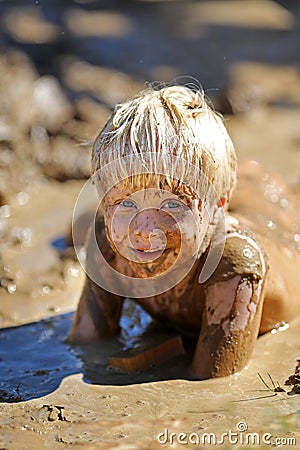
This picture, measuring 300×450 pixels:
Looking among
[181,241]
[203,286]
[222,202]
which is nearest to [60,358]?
[203,286]

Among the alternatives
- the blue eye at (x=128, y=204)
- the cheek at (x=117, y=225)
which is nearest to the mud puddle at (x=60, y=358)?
the cheek at (x=117, y=225)

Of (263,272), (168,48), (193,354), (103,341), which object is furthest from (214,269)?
(168,48)

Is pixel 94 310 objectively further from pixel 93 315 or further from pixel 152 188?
pixel 152 188

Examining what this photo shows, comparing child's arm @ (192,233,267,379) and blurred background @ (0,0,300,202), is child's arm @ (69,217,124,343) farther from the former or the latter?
blurred background @ (0,0,300,202)

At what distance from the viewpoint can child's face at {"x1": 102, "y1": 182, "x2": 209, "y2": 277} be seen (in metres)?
2.50

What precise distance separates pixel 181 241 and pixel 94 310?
0.69 m

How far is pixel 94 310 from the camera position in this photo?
3.12 meters

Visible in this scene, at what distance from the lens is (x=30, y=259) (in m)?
4.04

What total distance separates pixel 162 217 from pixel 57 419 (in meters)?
0.68

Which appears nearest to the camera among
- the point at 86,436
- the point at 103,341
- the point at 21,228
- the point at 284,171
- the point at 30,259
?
the point at 86,436

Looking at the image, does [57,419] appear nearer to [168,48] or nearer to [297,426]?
[297,426]

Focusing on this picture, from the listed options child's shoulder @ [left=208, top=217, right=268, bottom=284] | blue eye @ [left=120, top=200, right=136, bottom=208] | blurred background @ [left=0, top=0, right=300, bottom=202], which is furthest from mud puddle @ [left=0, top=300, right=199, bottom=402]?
blurred background @ [left=0, top=0, right=300, bottom=202]

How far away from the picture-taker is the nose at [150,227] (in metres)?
2.49

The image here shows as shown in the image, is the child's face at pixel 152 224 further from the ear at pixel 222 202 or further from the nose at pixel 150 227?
the ear at pixel 222 202
